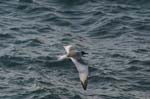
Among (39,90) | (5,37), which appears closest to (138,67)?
(39,90)

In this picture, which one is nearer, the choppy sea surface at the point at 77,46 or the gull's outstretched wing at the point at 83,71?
the gull's outstretched wing at the point at 83,71

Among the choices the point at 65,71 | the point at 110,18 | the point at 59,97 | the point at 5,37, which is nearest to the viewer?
the point at 59,97

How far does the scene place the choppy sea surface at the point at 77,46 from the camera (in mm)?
18312

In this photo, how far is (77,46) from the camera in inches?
852

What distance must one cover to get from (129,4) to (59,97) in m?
9.82

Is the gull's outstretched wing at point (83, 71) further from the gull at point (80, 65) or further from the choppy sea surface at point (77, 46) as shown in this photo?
the choppy sea surface at point (77, 46)

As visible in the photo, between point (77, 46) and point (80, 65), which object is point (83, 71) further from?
point (77, 46)

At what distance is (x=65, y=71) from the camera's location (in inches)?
776

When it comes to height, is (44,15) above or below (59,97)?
above

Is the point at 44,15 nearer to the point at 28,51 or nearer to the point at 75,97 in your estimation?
the point at 28,51

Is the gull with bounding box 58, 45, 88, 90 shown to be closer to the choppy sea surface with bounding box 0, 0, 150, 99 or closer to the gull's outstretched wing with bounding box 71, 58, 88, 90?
the gull's outstretched wing with bounding box 71, 58, 88, 90

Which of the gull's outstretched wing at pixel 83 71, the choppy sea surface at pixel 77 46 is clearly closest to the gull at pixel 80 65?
the gull's outstretched wing at pixel 83 71

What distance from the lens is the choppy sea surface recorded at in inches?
721

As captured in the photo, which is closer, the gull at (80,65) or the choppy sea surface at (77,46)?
the gull at (80,65)
